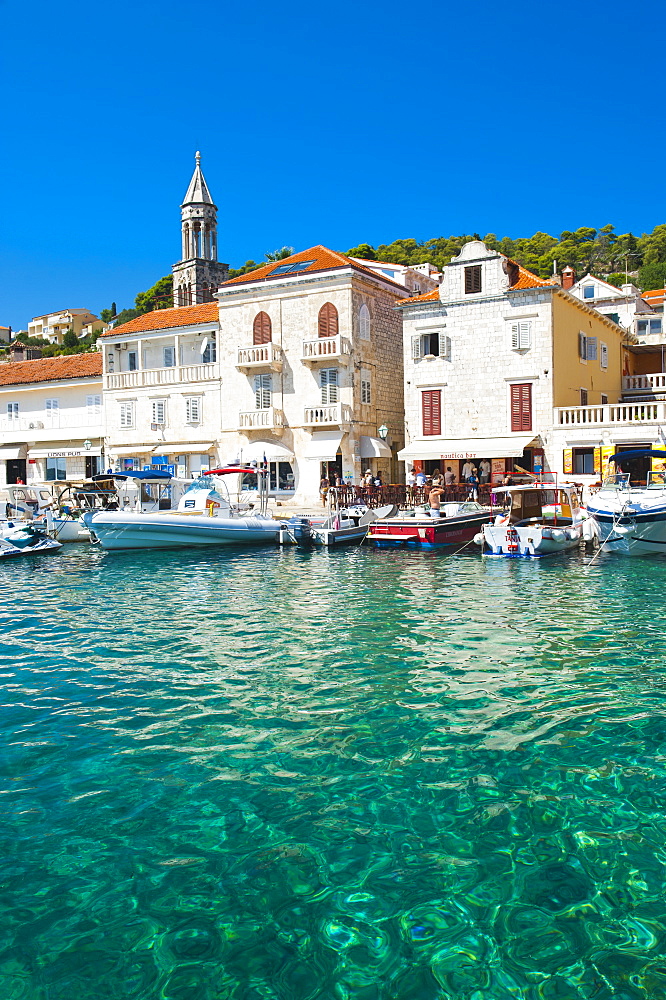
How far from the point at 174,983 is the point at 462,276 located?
32.2 metres

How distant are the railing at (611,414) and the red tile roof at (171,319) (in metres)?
18.4

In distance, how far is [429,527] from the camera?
24656 mm

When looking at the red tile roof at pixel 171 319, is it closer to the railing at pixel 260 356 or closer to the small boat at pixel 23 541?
the railing at pixel 260 356

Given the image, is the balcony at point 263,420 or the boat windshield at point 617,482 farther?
the balcony at point 263,420

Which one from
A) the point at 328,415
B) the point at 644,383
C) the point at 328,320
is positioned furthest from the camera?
the point at 644,383

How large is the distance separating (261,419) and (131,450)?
28.9ft

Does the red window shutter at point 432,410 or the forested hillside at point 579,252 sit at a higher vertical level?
the forested hillside at point 579,252

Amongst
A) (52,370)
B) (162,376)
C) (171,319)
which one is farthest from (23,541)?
(52,370)

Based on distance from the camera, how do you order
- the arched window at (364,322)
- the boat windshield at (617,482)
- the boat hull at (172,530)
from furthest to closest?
the arched window at (364,322) < the boat hull at (172,530) < the boat windshield at (617,482)

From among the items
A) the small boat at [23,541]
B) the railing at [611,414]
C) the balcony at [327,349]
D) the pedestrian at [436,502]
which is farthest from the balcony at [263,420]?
the railing at [611,414]

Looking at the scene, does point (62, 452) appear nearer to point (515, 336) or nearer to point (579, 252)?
point (515, 336)

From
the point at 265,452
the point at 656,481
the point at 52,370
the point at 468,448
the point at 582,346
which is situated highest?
the point at 52,370

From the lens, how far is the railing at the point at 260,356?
3634 centimetres

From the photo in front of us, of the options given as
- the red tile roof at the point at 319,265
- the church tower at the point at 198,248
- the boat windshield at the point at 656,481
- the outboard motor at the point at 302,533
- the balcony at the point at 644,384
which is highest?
the church tower at the point at 198,248
